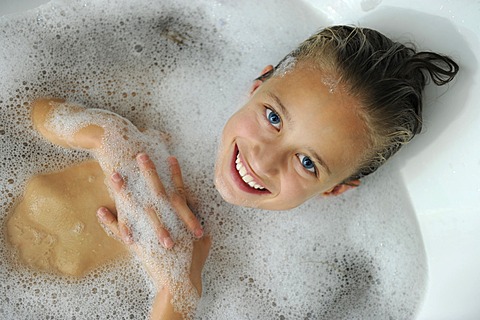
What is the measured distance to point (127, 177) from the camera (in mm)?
1072

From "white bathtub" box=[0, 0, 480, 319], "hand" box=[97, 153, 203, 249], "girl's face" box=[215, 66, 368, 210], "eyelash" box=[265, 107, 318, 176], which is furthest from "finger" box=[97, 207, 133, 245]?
"white bathtub" box=[0, 0, 480, 319]

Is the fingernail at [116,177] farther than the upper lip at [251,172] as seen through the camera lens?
Yes

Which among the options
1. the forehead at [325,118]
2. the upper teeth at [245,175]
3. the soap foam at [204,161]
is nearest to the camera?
the forehead at [325,118]

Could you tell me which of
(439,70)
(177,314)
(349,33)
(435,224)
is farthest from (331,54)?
(177,314)

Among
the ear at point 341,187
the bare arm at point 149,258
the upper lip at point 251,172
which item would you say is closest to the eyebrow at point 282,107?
the upper lip at point 251,172

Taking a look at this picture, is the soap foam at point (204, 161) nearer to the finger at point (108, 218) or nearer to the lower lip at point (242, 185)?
the finger at point (108, 218)

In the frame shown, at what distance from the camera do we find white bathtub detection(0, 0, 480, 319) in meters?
1.02

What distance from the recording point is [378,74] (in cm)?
91

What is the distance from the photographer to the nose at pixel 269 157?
88 cm

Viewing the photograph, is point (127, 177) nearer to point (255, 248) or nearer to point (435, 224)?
point (255, 248)

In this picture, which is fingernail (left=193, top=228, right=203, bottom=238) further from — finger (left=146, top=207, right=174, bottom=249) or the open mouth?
the open mouth

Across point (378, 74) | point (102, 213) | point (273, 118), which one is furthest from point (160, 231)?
point (378, 74)

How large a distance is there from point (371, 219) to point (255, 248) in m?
0.28

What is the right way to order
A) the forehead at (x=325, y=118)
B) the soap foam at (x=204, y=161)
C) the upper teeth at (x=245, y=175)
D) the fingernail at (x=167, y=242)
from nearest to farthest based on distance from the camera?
the forehead at (x=325, y=118) → the upper teeth at (x=245, y=175) → the fingernail at (x=167, y=242) → the soap foam at (x=204, y=161)
